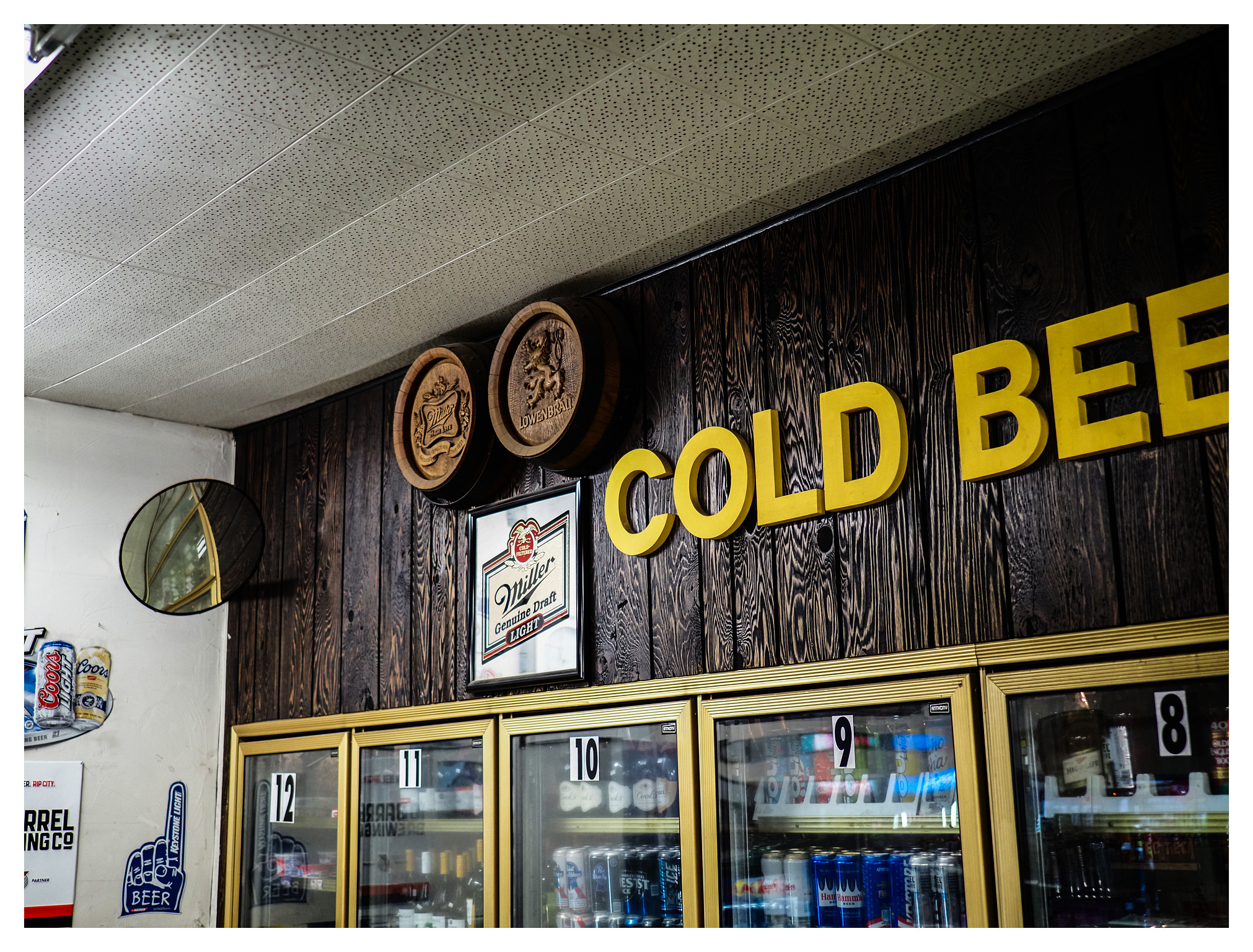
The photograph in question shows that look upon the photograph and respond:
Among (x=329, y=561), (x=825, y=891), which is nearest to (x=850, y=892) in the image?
(x=825, y=891)

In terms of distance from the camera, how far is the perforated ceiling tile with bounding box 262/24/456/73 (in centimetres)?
202

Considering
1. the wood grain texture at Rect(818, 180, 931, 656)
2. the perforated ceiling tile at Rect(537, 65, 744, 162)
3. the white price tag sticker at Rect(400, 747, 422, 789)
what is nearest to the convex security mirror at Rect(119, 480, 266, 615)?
the white price tag sticker at Rect(400, 747, 422, 789)

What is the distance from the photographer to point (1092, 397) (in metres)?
2.17

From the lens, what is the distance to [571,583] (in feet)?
10.3

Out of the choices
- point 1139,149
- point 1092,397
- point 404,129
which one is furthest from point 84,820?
point 1139,149

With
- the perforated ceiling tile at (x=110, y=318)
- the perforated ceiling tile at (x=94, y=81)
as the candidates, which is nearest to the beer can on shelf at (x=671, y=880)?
the perforated ceiling tile at (x=110, y=318)

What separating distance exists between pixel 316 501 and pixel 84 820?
136 cm

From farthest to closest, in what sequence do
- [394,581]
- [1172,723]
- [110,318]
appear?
[394,581] → [110,318] → [1172,723]

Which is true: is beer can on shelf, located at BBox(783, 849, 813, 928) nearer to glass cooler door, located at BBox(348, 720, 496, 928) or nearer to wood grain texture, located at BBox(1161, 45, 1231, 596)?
glass cooler door, located at BBox(348, 720, 496, 928)

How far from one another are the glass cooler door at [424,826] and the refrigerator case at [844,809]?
A: 0.83 m

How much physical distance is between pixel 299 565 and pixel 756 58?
9.01 feet

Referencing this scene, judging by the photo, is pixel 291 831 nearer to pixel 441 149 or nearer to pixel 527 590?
pixel 527 590

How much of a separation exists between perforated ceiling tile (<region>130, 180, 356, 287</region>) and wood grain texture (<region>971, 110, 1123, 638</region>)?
154 cm
